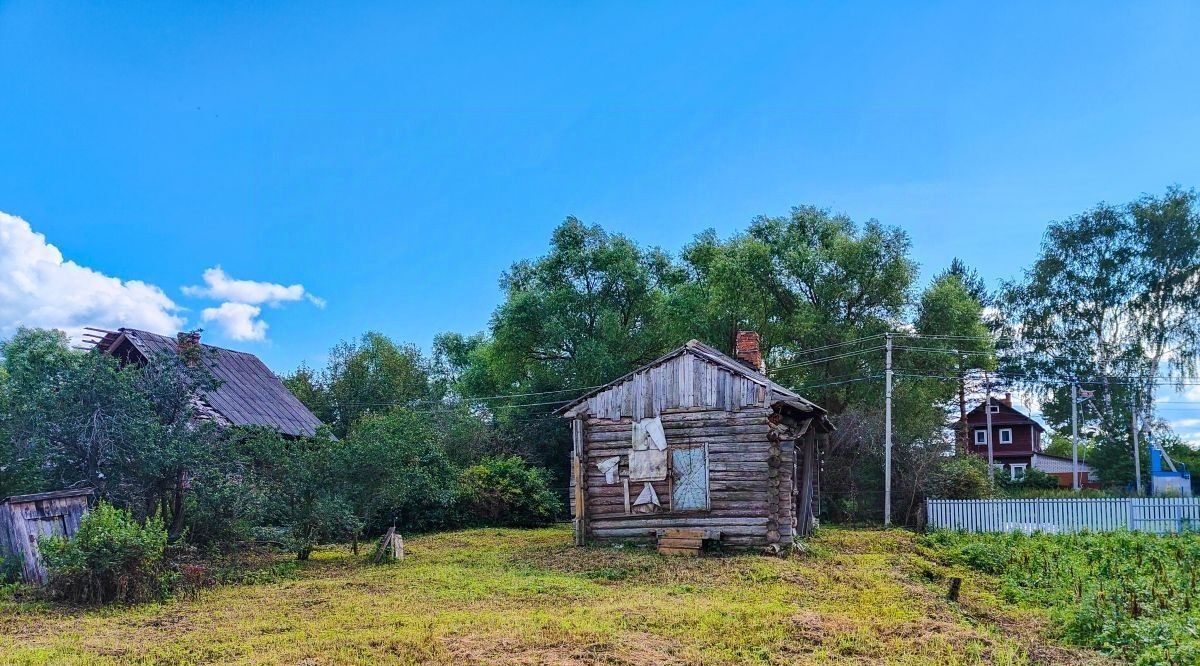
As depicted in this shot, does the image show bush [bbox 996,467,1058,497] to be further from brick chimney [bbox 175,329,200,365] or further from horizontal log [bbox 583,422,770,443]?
brick chimney [bbox 175,329,200,365]

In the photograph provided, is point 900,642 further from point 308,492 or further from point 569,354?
point 569,354

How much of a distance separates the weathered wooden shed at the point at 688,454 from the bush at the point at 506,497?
26.2 feet

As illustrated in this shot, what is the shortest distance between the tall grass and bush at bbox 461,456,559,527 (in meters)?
13.3

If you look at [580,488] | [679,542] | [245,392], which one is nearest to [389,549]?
[580,488]

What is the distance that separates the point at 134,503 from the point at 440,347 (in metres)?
45.5

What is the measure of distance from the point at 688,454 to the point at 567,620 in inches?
330

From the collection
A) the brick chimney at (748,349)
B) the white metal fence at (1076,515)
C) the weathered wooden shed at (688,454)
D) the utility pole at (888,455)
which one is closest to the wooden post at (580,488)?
the weathered wooden shed at (688,454)

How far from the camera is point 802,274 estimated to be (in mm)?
34969

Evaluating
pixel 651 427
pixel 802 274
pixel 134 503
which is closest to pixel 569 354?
pixel 802 274

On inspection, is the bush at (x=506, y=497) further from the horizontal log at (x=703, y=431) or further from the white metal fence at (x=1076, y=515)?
the white metal fence at (x=1076, y=515)

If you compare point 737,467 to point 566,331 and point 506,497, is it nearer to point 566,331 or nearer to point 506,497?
point 506,497

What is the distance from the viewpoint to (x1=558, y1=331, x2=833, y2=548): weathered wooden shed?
17594mm

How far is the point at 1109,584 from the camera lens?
475 inches

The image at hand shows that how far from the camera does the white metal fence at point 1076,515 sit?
74.8 ft
